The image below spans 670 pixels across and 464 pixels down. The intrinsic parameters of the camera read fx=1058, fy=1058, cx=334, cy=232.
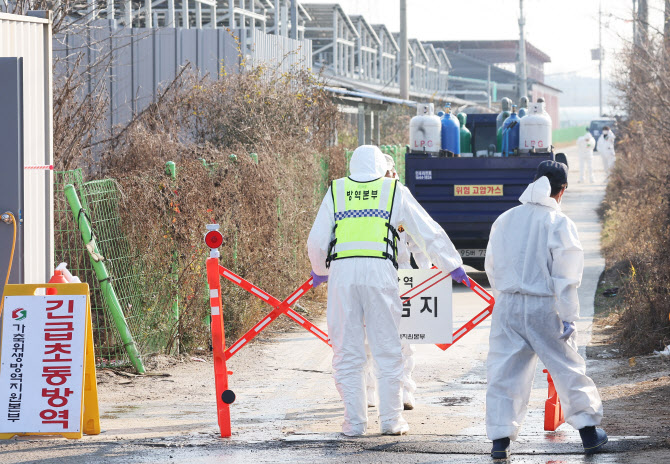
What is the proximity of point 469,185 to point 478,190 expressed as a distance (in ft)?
0.47

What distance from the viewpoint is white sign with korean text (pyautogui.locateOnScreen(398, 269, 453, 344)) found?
7.73 m

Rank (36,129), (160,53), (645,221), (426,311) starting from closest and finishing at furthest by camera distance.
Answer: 1. (426,311)
2. (36,129)
3. (645,221)
4. (160,53)

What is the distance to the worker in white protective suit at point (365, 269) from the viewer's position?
689 centimetres

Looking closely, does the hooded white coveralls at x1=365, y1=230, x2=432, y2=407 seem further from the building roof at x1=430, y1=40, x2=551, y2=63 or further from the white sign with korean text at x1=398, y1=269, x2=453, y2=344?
the building roof at x1=430, y1=40, x2=551, y2=63

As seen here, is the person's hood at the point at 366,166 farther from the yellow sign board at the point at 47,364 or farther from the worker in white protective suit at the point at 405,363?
the yellow sign board at the point at 47,364

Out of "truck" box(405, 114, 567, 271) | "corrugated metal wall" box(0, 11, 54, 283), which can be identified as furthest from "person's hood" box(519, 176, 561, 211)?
"truck" box(405, 114, 567, 271)

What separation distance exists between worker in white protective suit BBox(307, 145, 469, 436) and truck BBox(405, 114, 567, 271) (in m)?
7.49

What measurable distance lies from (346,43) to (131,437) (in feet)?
120

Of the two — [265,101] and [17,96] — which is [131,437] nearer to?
[17,96]

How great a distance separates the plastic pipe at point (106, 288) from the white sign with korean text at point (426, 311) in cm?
251

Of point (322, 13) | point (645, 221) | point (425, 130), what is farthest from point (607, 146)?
point (425, 130)

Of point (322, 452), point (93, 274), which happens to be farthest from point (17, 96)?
point (322, 452)

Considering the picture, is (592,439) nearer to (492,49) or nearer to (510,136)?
(510,136)

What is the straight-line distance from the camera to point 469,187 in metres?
14.7
